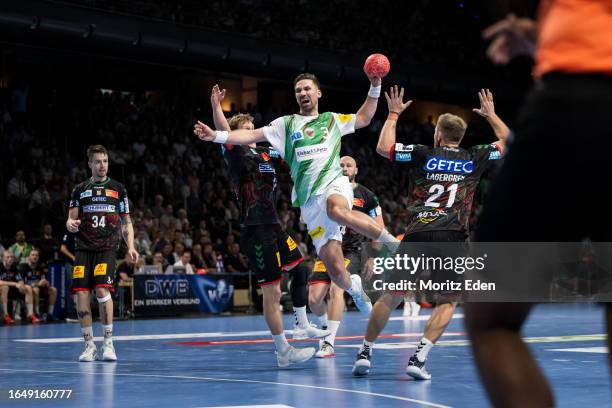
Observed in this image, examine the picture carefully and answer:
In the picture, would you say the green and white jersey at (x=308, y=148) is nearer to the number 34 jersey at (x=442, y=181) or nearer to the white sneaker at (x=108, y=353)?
the number 34 jersey at (x=442, y=181)

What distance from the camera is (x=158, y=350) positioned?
10.4 m

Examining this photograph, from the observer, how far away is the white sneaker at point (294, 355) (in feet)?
26.2

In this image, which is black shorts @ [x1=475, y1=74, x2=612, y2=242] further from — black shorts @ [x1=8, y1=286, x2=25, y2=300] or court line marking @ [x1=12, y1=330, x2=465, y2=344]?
black shorts @ [x1=8, y1=286, x2=25, y2=300]

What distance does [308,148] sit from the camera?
7859mm

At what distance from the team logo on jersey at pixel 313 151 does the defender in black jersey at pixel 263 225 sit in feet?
2.86

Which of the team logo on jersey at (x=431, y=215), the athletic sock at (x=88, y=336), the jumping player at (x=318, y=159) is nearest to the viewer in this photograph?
the team logo on jersey at (x=431, y=215)

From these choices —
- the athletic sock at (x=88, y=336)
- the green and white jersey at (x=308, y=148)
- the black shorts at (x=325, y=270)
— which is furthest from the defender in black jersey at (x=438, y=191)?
the athletic sock at (x=88, y=336)

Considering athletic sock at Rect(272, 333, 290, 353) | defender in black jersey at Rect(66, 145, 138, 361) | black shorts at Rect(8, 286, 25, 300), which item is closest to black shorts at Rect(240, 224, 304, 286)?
athletic sock at Rect(272, 333, 290, 353)

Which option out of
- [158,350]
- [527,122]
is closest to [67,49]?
[158,350]

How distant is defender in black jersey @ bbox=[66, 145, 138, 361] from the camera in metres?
9.41

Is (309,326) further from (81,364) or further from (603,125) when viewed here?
(603,125)

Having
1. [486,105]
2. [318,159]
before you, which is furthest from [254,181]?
[486,105]

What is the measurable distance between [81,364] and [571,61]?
24.2ft

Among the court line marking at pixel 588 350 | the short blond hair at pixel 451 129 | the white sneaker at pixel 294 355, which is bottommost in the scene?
the court line marking at pixel 588 350
